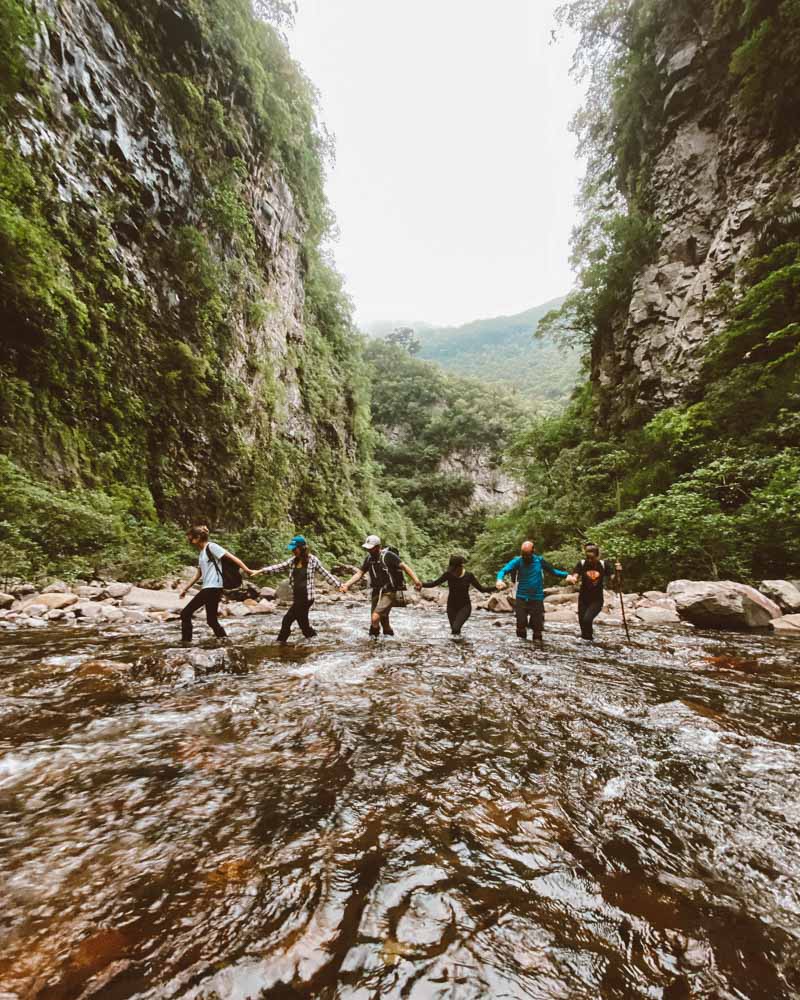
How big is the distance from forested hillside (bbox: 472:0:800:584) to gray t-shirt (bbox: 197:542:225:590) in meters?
9.71

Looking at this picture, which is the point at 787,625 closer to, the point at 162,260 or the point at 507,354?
the point at 162,260

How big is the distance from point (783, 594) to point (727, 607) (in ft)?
6.42

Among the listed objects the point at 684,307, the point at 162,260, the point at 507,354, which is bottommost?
the point at 684,307

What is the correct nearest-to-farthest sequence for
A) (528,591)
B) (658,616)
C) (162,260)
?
(528,591) → (658,616) → (162,260)

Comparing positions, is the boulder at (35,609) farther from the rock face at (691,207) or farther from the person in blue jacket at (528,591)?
the rock face at (691,207)

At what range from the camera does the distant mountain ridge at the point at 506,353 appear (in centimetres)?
7325

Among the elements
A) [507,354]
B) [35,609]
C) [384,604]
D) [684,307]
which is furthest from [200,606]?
[507,354]

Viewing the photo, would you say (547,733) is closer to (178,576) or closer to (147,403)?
(178,576)

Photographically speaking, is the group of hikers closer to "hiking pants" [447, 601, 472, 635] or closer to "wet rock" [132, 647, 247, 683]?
"hiking pants" [447, 601, 472, 635]

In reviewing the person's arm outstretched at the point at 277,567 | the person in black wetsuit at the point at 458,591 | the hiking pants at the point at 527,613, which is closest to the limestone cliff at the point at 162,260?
the person's arm outstretched at the point at 277,567

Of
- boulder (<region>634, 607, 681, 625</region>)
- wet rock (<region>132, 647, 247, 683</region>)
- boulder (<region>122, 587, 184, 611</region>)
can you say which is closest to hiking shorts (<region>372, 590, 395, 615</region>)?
wet rock (<region>132, 647, 247, 683</region>)

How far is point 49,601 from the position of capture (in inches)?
338

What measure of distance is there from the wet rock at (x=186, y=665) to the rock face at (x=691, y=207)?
16133 millimetres

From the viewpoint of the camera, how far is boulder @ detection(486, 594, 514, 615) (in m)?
13.5
